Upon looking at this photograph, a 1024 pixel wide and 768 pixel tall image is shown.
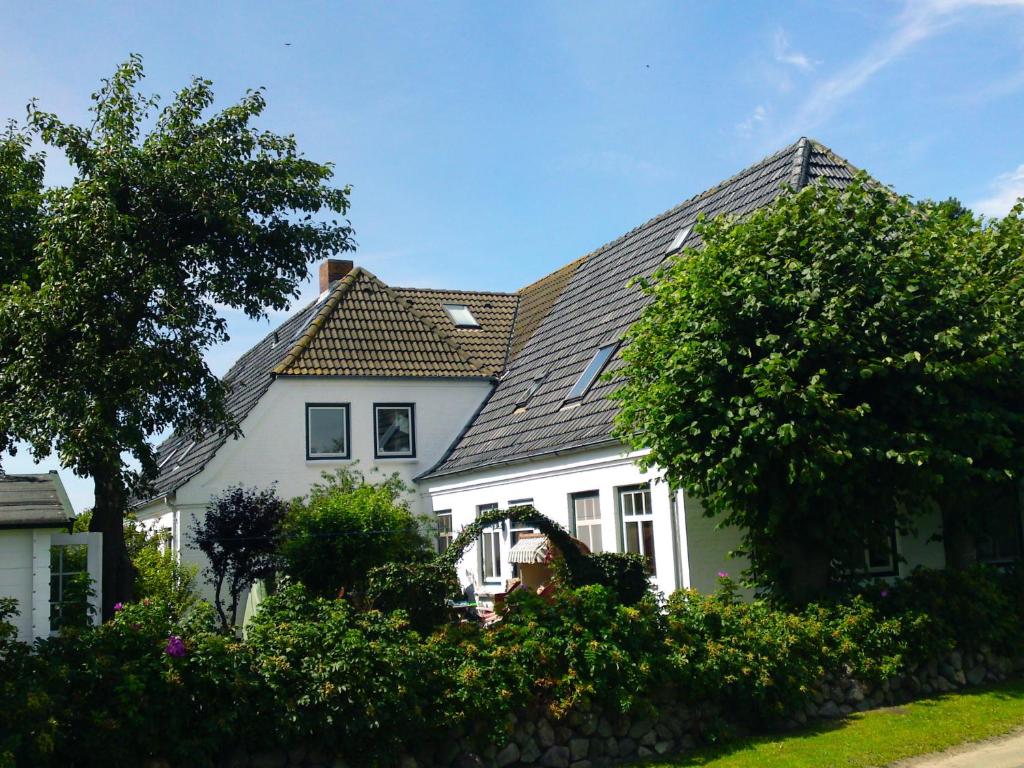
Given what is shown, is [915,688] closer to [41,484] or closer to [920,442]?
[920,442]

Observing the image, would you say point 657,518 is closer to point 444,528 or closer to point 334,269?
point 444,528

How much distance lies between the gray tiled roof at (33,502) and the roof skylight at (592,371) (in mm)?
9228

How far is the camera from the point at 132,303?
14016mm

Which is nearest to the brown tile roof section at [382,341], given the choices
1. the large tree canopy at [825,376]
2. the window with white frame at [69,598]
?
the window with white frame at [69,598]

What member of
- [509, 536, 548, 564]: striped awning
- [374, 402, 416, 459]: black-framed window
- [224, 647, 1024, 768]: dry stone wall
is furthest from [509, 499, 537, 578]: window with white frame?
[224, 647, 1024, 768]: dry stone wall

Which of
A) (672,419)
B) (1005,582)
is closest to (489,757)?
(672,419)

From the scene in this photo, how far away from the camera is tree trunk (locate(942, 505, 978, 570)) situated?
587 inches

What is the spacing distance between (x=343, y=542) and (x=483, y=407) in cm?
702

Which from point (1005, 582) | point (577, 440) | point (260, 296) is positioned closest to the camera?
point (1005, 582)

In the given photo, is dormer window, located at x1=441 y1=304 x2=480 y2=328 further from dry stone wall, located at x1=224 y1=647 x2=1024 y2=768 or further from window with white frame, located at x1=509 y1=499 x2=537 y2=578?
dry stone wall, located at x1=224 y1=647 x2=1024 y2=768

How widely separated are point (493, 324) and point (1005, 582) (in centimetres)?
1639

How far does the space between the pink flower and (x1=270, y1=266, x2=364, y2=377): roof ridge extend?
46.8ft

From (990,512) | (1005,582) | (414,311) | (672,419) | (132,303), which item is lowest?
(1005,582)

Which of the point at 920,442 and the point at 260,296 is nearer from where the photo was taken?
the point at 920,442
